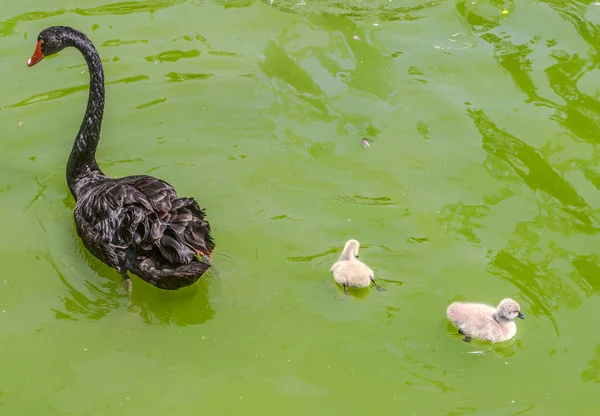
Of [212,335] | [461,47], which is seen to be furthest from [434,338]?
[461,47]

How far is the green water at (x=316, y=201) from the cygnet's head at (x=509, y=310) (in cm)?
26

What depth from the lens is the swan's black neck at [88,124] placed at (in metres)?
4.74

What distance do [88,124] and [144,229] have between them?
4.03 feet

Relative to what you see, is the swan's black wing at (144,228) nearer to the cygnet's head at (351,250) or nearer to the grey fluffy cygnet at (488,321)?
the cygnet's head at (351,250)

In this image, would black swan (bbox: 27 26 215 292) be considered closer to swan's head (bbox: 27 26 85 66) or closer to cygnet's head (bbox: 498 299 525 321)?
swan's head (bbox: 27 26 85 66)

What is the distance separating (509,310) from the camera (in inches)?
152

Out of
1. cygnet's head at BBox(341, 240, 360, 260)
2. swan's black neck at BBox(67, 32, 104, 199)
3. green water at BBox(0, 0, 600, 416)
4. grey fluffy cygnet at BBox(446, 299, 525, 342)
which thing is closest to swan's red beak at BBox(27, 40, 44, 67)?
swan's black neck at BBox(67, 32, 104, 199)

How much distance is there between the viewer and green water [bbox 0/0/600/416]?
3861mm

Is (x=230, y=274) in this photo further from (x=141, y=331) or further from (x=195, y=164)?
(x=195, y=164)

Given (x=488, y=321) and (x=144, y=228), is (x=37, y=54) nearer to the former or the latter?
(x=144, y=228)

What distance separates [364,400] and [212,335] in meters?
1.00

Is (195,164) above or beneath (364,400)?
above

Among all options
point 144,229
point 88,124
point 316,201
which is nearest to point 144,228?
point 144,229

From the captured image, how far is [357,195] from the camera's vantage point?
16.2 ft
